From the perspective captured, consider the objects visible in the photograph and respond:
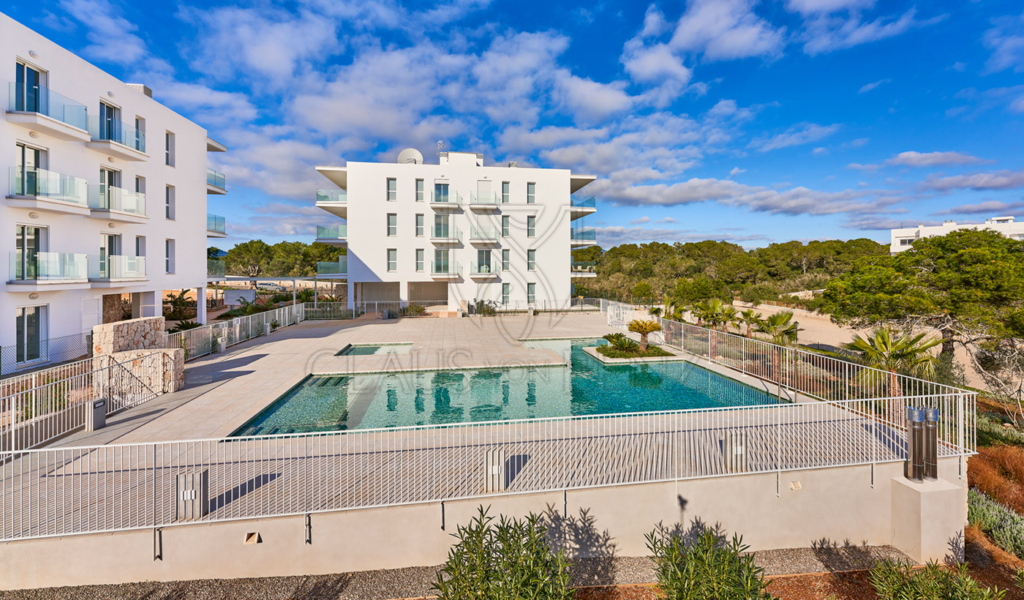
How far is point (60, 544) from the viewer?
15.5ft

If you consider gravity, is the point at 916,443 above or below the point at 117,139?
below

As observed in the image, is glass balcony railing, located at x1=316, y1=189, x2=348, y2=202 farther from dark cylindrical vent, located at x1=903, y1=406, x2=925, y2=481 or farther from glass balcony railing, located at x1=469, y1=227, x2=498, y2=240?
dark cylindrical vent, located at x1=903, y1=406, x2=925, y2=481

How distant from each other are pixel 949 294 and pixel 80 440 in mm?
22001

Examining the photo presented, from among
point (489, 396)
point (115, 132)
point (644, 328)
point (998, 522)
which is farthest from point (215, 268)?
point (998, 522)

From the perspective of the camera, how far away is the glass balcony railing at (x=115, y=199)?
17234 millimetres

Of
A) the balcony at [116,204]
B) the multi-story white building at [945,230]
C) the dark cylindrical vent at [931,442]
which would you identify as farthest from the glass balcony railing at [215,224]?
the multi-story white building at [945,230]

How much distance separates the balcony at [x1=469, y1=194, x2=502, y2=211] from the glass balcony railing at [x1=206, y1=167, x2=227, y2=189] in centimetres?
1453

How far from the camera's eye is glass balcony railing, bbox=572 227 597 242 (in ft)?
103

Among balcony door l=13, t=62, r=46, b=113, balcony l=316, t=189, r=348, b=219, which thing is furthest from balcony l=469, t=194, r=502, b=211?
balcony door l=13, t=62, r=46, b=113

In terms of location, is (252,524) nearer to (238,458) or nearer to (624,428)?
(238,458)

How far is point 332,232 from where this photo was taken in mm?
28297

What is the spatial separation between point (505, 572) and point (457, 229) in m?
27.2

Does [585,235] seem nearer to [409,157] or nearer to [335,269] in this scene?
[409,157]

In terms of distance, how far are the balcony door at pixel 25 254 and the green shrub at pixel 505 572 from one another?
19.1m
